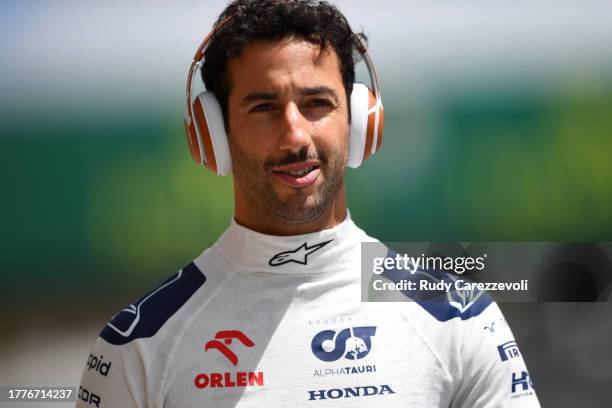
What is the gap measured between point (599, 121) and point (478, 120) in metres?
0.47

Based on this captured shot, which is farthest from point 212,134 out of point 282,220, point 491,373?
point 491,373

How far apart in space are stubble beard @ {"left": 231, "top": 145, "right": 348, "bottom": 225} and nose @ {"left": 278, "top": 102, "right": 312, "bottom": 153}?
21mm

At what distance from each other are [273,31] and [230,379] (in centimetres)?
74

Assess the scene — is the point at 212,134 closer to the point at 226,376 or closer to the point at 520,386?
the point at 226,376

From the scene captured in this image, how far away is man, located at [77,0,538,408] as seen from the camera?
1.69 m

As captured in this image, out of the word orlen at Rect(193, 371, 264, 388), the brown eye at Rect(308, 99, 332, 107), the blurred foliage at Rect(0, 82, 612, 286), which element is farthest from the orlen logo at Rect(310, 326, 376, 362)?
the blurred foliage at Rect(0, 82, 612, 286)

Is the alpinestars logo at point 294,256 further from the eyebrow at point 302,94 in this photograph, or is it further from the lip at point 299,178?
the eyebrow at point 302,94

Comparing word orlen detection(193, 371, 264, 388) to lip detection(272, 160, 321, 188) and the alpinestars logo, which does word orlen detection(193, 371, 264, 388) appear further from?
Answer: lip detection(272, 160, 321, 188)

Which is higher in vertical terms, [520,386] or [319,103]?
[319,103]

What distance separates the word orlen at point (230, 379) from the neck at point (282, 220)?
12.9 inches

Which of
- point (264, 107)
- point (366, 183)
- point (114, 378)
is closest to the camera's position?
point (114, 378)

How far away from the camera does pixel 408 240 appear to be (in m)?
3.14

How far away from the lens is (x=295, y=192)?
176 centimetres

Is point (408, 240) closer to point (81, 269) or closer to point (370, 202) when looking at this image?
point (370, 202)
